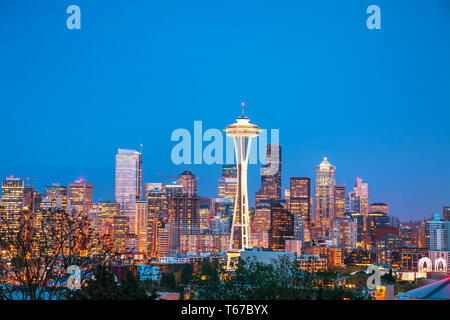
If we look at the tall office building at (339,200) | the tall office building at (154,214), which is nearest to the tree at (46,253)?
the tall office building at (154,214)

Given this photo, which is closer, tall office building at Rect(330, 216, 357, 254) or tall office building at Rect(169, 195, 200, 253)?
tall office building at Rect(330, 216, 357, 254)

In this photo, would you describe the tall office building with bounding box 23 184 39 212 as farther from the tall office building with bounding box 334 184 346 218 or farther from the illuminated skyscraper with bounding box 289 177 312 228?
the tall office building with bounding box 334 184 346 218

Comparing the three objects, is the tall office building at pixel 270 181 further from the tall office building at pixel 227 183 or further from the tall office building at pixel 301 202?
the tall office building at pixel 227 183

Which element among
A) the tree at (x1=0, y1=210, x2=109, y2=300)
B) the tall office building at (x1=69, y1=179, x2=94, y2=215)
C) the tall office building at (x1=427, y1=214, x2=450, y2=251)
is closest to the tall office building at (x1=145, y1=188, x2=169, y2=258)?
the tall office building at (x1=69, y1=179, x2=94, y2=215)

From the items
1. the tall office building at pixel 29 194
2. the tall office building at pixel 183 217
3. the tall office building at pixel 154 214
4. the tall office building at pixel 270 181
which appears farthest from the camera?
the tall office building at pixel 270 181

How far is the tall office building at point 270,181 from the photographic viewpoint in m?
68.5

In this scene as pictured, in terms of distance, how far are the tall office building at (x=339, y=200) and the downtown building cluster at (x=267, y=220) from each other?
4.6 inches

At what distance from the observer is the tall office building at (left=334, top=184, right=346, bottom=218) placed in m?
74.4

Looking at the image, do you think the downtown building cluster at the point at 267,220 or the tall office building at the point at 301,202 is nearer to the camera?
the downtown building cluster at the point at 267,220

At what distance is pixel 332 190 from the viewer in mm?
78812

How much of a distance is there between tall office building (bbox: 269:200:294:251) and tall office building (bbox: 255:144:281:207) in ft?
14.2

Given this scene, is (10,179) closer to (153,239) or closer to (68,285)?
(153,239)

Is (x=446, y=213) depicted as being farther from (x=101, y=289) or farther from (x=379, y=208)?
(x=101, y=289)

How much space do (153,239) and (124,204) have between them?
8.54 m
